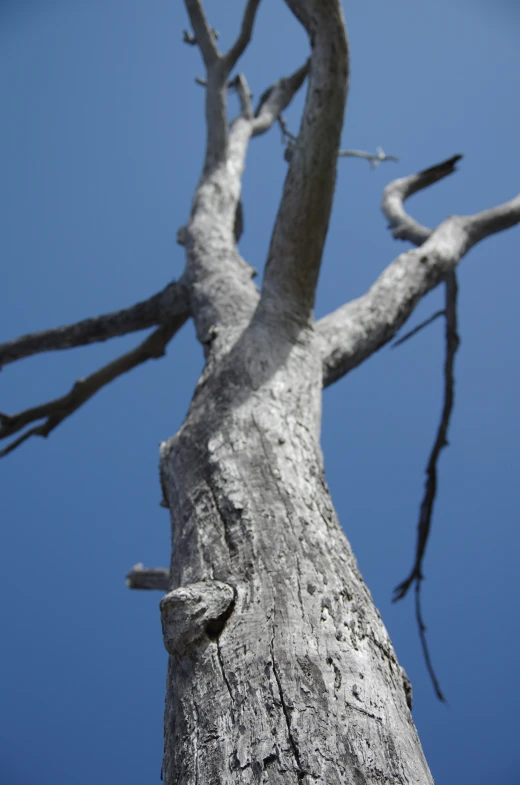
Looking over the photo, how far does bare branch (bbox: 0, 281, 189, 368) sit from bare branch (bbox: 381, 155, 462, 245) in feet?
5.02

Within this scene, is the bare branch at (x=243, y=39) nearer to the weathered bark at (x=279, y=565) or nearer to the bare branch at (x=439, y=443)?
the weathered bark at (x=279, y=565)

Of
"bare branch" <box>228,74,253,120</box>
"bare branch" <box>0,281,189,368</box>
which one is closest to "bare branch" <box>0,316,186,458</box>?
"bare branch" <box>0,281,189,368</box>

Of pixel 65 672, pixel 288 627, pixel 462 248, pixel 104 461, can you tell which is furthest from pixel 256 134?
pixel 65 672

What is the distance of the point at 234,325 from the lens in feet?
6.67

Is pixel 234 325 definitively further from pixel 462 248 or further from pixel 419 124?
pixel 419 124

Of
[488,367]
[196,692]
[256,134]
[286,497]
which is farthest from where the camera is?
[488,367]

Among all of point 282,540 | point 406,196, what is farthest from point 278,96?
point 282,540

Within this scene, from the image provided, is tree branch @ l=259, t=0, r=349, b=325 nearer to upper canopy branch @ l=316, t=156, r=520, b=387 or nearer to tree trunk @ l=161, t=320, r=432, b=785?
upper canopy branch @ l=316, t=156, r=520, b=387

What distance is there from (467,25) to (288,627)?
2451 centimetres

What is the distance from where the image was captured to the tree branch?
2037 mm

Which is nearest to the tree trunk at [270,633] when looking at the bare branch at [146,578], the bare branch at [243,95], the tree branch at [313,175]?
the tree branch at [313,175]

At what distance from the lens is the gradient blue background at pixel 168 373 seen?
17.5 m

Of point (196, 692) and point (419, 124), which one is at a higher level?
point (419, 124)

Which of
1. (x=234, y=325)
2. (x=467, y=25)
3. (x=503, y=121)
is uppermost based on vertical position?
(x=467, y=25)
